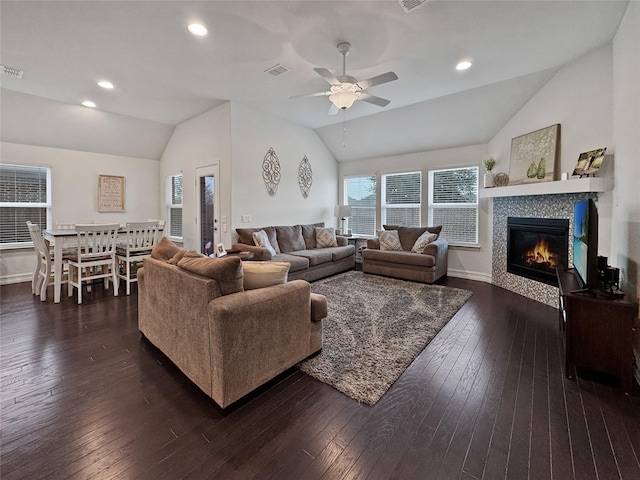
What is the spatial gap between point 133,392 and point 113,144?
18.9 feet

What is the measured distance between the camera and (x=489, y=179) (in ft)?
16.5

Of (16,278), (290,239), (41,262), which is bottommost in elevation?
(16,278)

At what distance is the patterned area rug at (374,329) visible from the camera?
2.25 m

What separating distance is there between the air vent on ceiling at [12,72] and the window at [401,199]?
622 centimetres

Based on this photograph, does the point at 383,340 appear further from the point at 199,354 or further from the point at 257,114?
the point at 257,114

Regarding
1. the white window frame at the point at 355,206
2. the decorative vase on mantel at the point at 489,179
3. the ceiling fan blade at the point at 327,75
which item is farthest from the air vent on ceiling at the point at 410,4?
the white window frame at the point at 355,206

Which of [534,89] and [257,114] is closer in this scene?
[534,89]

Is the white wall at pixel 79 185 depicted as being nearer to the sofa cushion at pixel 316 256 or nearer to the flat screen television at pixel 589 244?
the sofa cushion at pixel 316 256

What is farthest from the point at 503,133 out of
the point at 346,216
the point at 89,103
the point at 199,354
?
the point at 89,103

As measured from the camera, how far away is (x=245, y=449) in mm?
1578

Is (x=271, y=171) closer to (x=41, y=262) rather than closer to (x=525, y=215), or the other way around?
(x=41, y=262)

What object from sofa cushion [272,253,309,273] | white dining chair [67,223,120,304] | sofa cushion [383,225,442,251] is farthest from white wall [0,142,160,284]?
sofa cushion [383,225,442,251]

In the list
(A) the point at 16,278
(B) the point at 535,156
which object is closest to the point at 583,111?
(B) the point at 535,156

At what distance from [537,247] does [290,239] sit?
4057 millimetres
